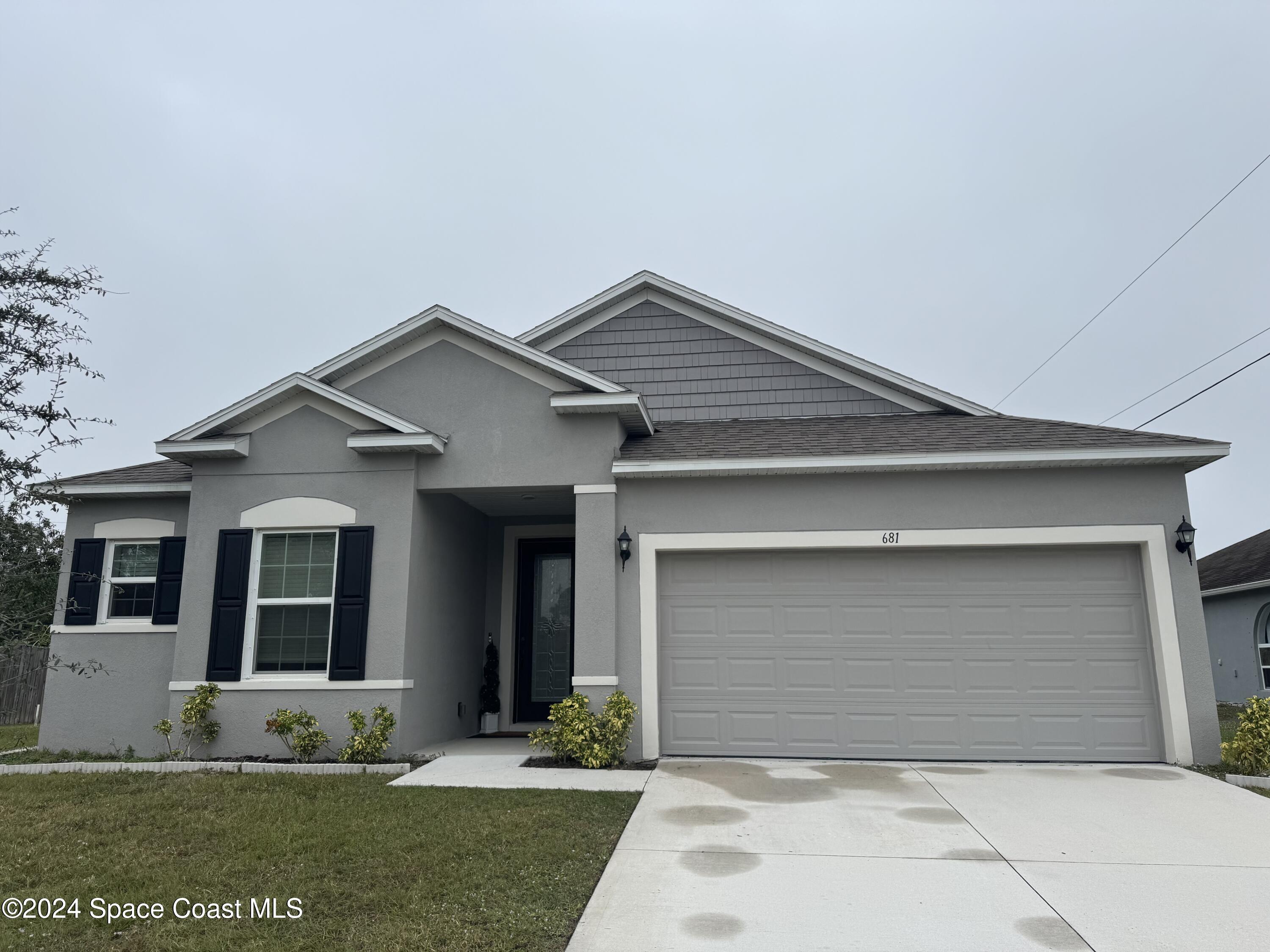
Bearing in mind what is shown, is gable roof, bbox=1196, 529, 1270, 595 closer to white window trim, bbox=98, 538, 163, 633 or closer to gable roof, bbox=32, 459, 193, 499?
gable roof, bbox=32, 459, 193, 499

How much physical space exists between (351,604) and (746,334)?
7.05 metres

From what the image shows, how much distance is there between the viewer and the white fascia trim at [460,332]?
9203mm

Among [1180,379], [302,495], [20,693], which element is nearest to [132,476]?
[302,495]

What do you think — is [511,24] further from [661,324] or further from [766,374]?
[766,374]

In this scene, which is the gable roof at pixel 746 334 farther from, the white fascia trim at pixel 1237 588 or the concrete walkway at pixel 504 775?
the white fascia trim at pixel 1237 588

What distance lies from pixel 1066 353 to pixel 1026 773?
22.6 m

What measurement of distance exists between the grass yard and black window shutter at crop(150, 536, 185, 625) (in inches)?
96.3

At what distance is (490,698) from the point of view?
11.1 metres

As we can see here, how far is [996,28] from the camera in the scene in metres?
17.5

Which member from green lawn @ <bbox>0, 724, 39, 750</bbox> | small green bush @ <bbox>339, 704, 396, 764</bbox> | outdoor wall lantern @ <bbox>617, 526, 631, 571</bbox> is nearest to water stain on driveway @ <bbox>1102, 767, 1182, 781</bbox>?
outdoor wall lantern @ <bbox>617, 526, 631, 571</bbox>

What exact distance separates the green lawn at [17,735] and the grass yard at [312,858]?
3.81 m

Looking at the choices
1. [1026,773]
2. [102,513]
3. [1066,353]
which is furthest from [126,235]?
[1066,353]

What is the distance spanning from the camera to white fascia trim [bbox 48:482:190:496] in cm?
989

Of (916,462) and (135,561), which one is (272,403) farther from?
(916,462)
